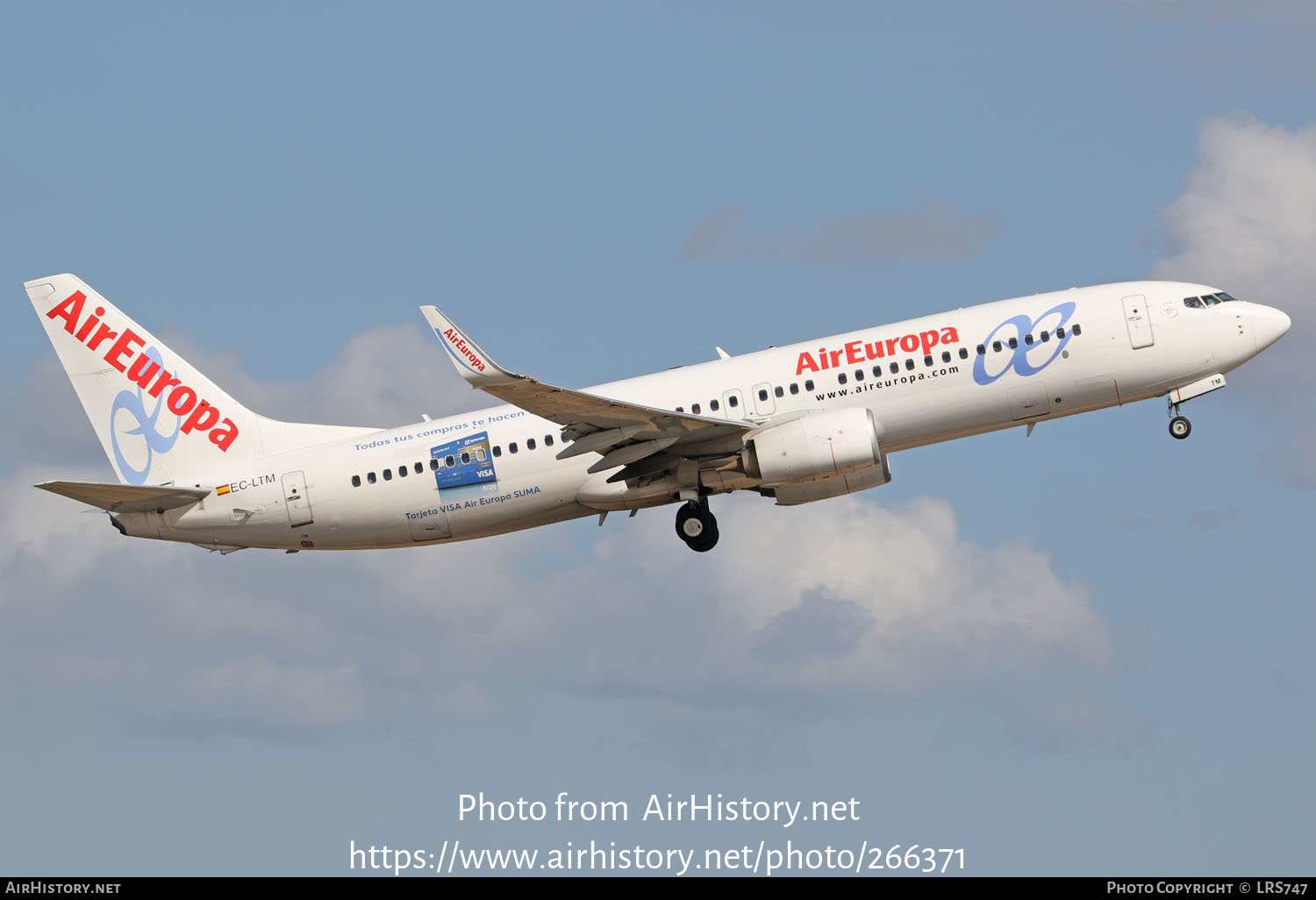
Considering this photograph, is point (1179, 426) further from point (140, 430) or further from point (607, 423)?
point (140, 430)

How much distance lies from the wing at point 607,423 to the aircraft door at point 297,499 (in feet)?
25.1

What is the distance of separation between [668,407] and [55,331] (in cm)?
1951

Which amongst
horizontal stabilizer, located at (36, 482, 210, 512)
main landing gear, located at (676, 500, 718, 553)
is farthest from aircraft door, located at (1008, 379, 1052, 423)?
horizontal stabilizer, located at (36, 482, 210, 512)

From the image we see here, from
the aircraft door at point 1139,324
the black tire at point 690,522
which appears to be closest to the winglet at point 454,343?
the black tire at point 690,522

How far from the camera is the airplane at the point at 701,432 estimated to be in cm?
4469

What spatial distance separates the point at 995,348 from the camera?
45000 millimetres

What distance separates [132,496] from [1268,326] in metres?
32.0

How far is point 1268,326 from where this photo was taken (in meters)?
46.2

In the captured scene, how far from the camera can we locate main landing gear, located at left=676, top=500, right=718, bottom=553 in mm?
47156

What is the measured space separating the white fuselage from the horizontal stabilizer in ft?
1.08

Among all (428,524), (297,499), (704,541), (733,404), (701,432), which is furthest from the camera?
(297,499)

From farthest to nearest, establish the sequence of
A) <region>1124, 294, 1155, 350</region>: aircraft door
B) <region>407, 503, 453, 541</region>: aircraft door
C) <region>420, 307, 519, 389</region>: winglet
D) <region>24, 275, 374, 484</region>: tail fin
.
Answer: <region>24, 275, 374, 484</region>: tail fin < <region>407, 503, 453, 541</region>: aircraft door < <region>1124, 294, 1155, 350</region>: aircraft door < <region>420, 307, 519, 389</region>: winglet

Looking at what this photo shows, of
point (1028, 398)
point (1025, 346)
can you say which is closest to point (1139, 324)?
point (1025, 346)

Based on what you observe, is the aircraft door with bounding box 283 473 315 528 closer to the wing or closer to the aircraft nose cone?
the wing
